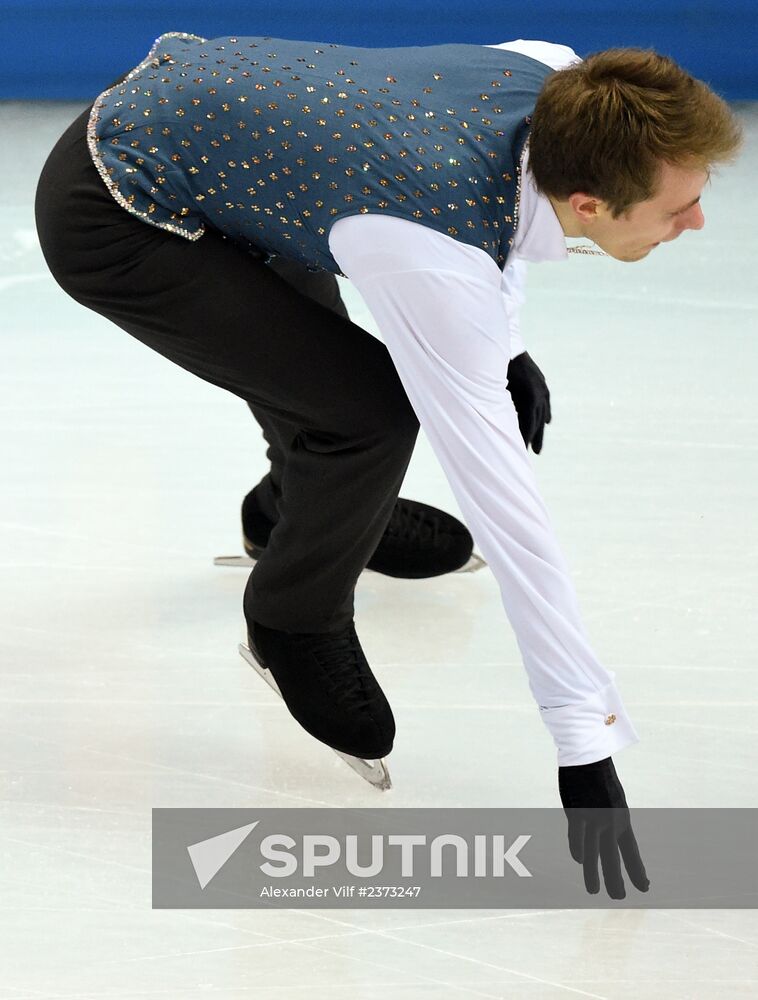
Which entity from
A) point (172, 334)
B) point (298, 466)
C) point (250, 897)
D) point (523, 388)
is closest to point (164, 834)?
point (250, 897)

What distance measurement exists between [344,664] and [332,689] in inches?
1.3

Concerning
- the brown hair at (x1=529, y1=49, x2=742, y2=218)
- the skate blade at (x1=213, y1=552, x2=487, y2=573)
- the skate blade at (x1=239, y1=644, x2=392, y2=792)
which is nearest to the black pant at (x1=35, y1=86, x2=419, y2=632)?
the skate blade at (x1=239, y1=644, x2=392, y2=792)

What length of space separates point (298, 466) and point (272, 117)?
35 cm

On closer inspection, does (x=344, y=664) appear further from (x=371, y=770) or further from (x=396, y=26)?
(x=396, y=26)

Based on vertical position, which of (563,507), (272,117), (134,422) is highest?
(272,117)

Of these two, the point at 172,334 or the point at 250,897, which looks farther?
the point at 172,334

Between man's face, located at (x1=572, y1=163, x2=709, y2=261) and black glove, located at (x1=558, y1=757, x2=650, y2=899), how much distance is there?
0.43 metres

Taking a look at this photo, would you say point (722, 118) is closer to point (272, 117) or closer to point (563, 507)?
point (272, 117)

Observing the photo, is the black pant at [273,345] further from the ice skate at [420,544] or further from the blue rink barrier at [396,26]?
the blue rink barrier at [396,26]

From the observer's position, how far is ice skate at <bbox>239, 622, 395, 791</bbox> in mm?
1484

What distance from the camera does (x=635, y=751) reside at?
1.54 metres

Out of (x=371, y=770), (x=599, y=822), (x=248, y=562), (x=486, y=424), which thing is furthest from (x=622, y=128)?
(x=248, y=562)

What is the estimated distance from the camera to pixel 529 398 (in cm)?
160

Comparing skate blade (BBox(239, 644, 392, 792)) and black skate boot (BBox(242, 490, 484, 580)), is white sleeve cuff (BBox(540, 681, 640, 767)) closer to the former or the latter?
skate blade (BBox(239, 644, 392, 792))
